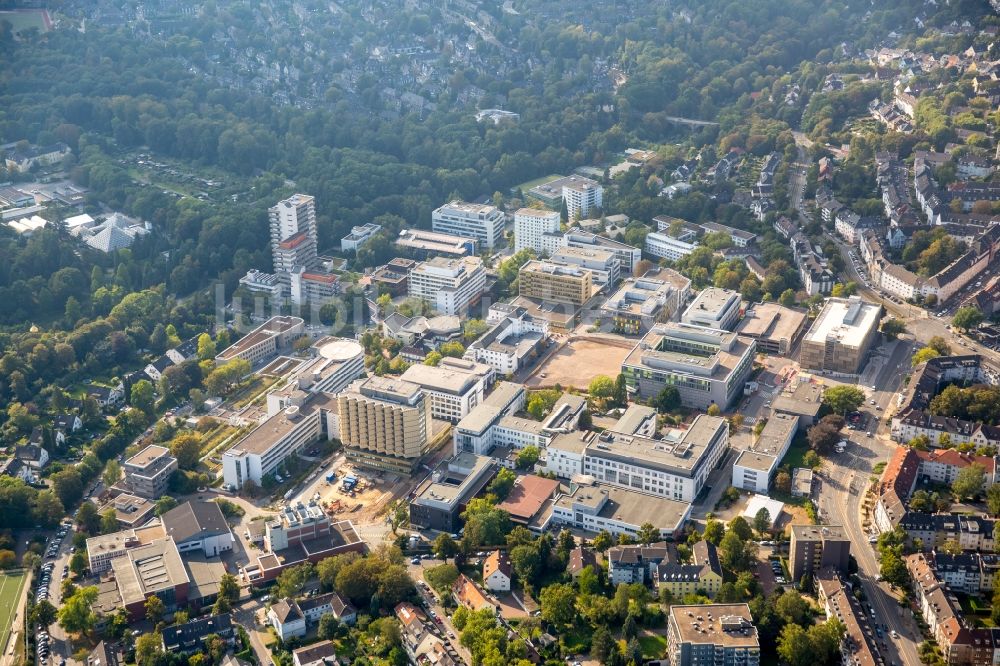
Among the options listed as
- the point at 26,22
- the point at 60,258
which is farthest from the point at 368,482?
the point at 26,22

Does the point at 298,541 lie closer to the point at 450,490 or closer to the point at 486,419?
the point at 450,490

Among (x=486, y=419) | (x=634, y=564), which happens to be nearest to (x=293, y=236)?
(x=486, y=419)

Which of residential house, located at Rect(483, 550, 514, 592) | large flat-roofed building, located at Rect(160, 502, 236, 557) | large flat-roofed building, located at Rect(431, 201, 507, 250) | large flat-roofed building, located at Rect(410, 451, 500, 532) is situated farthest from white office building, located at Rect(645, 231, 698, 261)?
large flat-roofed building, located at Rect(160, 502, 236, 557)

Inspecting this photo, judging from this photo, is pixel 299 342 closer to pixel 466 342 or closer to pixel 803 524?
pixel 466 342

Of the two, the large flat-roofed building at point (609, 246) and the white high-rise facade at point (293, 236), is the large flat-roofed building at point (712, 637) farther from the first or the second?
the white high-rise facade at point (293, 236)

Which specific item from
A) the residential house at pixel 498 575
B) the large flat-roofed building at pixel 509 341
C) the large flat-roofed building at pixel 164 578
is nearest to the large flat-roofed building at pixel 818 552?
the residential house at pixel 498 575
